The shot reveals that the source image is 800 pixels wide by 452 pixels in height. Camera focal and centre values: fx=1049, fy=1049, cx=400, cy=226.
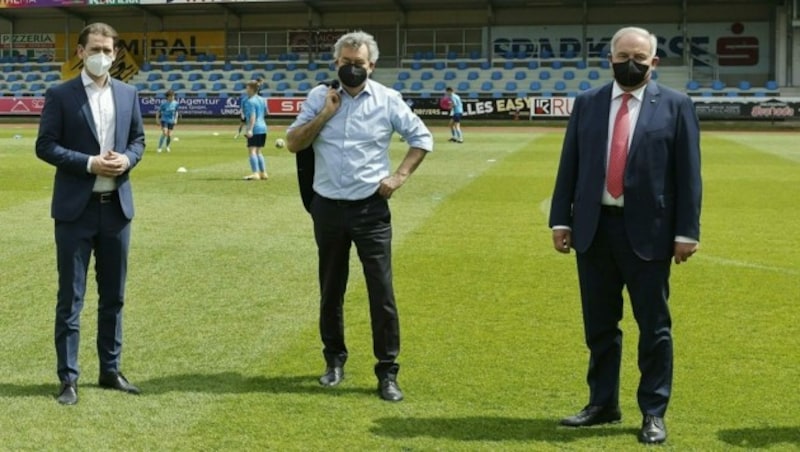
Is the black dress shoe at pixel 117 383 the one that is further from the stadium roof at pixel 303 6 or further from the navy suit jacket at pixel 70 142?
the stadium roof at pixel 303 6

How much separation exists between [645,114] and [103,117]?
298 cm

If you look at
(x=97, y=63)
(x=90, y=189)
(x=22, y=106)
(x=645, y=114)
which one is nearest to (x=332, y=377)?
(x=90, y=189)

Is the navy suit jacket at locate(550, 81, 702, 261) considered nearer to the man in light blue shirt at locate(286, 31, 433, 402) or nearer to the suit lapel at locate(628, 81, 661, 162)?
the suit lapel at locate(628, 81, 661, 162)

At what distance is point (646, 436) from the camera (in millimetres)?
5102

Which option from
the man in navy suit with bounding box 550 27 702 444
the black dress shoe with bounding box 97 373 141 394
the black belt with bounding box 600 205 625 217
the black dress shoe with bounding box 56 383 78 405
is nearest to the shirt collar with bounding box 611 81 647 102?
the man in navy suit with bounding box 550 27 702 444

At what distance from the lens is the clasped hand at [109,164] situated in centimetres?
568

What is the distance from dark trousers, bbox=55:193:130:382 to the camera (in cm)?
583

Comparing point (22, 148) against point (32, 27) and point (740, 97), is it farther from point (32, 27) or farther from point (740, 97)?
point (32, 27)

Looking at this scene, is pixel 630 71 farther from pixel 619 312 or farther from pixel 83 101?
pixel 83 101

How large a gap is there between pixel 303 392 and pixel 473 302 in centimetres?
283

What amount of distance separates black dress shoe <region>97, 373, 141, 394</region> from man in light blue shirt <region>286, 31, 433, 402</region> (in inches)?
42.5

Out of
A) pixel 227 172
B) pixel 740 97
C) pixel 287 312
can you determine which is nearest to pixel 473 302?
pixel 287 312

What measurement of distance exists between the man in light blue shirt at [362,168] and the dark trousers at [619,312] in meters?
1.16

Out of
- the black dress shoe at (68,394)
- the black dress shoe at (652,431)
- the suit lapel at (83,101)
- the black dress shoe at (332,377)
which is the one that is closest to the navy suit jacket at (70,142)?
the suit lapel at (83,101)
